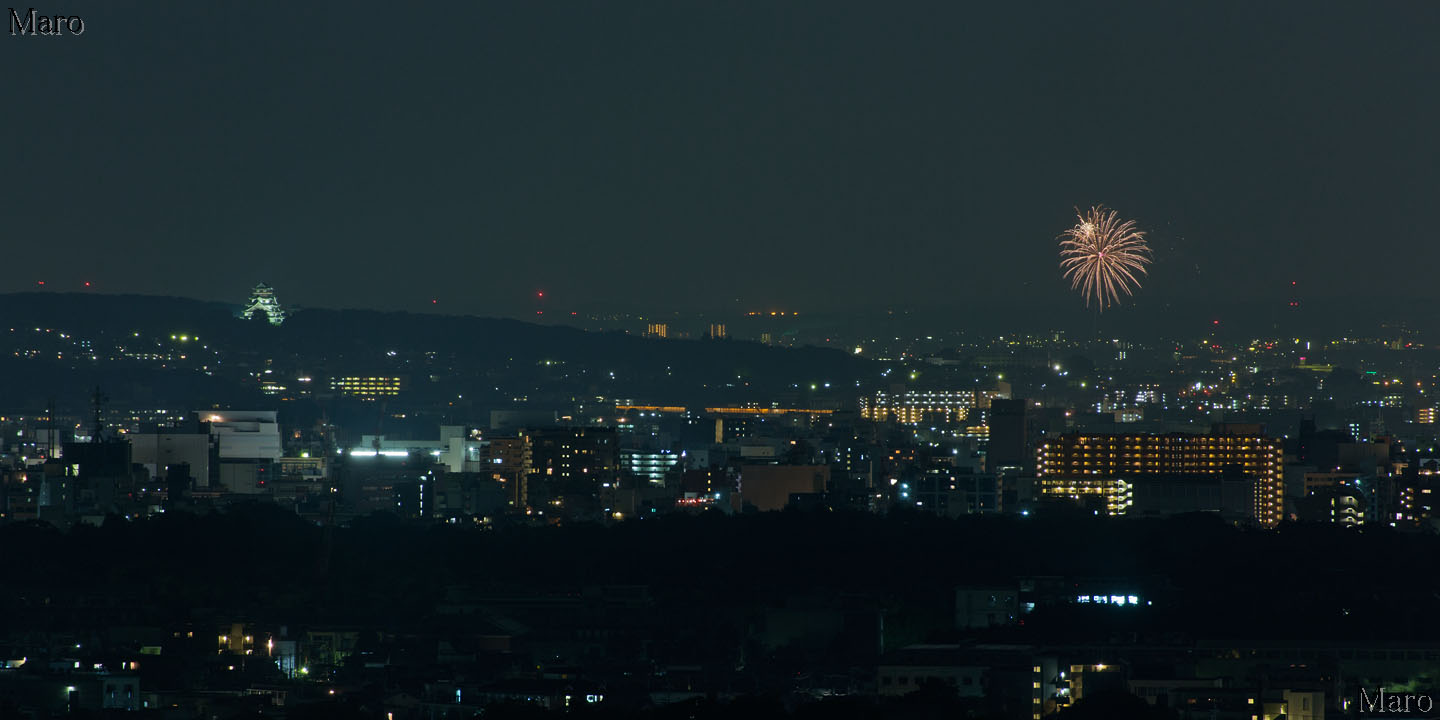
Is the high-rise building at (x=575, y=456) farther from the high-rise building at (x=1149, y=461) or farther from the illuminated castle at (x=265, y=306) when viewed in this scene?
the illuminated castle at (x=265, y=306)

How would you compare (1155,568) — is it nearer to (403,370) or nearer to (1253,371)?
(1253,371)

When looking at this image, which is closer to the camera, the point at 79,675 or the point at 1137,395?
the point at 79,675

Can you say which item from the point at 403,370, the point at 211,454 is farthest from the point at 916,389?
the point at 211,454

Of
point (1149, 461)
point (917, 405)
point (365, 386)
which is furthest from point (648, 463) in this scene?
point (365, 386)

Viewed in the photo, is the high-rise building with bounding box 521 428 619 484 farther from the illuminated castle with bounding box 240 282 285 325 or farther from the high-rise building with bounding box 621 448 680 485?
the illuminated castle with bounding box 240 282 285 325

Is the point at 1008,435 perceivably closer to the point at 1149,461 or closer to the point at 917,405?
the point at 1149,461
